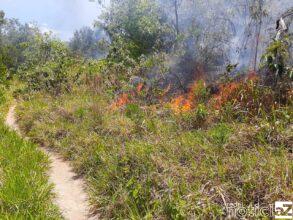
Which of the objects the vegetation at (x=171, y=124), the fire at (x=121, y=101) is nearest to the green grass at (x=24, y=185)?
the vegetation at (x=171, y=124)

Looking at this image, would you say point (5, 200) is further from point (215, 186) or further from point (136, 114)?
point (136, 114)

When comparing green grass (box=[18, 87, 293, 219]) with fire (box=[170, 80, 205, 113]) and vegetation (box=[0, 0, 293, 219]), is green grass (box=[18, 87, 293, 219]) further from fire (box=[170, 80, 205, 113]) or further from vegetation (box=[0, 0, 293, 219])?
fire (box=[170, 80, 205, 113])

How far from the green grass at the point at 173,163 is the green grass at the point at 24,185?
688 mm

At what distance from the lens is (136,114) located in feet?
28.1

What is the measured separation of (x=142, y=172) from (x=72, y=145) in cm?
281

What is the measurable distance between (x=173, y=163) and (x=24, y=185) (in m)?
2.10

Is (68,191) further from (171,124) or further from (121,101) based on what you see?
(121,101)

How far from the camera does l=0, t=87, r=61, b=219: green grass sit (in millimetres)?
4898

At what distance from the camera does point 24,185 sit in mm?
5348

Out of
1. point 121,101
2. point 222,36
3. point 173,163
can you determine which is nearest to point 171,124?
point 173,163

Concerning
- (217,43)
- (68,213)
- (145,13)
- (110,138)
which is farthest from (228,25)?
(68,213)

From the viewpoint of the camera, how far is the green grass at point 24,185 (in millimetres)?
4898

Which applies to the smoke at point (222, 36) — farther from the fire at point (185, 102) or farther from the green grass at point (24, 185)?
the green grass at point (24, 185)

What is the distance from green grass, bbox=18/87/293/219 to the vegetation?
2 cm
